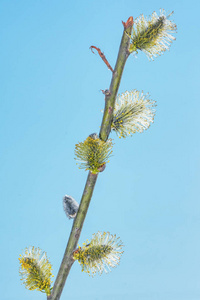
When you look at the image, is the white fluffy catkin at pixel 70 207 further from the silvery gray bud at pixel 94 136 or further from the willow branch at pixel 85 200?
the silvery gray bud at pixel 94 136

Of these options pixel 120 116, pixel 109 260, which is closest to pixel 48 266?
pixel 109 260

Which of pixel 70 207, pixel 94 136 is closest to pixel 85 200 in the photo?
pixel 70 207

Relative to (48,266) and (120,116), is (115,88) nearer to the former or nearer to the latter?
(120,116)

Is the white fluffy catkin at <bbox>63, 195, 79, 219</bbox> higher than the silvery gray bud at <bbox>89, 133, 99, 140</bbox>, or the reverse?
the silvery gray bud at <bbox>89, 133, 99, 140</bbox>

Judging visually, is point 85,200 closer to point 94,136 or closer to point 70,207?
point 70,207

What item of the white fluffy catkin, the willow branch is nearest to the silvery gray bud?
the willow branch

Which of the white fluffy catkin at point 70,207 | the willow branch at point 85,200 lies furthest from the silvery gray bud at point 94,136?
the white fluffy catkin at point 70,207

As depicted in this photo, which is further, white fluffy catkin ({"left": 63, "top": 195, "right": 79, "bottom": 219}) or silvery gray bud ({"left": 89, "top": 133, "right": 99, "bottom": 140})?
white fluffy catkin ({"left": 63, "top": 195, "right": 79, "bottom": 219})

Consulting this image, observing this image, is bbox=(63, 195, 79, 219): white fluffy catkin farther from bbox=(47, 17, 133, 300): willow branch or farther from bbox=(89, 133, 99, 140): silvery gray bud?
bbox=(89, 133, 99, 140): silvery gray bud
